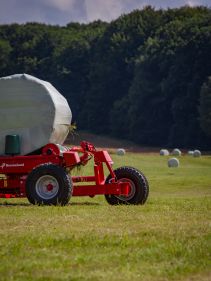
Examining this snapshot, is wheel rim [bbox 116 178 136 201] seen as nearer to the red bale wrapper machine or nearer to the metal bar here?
the red bale wrapper machine

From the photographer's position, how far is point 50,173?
17.2m

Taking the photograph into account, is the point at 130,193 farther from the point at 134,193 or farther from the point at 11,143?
the point at 11,143

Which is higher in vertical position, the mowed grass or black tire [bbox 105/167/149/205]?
black tire [bbox 105/167/149/205]

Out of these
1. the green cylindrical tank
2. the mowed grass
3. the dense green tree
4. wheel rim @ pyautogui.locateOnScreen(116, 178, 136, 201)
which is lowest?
the mowed grass

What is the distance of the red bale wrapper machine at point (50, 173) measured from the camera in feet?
56.7

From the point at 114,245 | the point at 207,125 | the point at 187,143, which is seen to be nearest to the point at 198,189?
the point at 114,245

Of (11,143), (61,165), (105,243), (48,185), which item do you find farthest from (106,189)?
(105,243)

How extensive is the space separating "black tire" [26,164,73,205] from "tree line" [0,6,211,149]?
62805 mm

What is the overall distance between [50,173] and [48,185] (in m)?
0.29

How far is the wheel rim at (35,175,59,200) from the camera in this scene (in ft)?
56.6

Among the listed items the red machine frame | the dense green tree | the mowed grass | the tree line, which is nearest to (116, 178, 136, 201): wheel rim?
the red machine frame

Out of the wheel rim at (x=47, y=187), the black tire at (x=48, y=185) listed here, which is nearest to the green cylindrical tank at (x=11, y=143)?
the black tire at (x=48, y=185)

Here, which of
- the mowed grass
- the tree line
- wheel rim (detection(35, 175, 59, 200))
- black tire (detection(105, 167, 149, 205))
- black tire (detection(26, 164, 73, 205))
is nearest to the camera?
the mowed grass

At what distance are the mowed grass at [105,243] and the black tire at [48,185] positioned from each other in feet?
2.08
